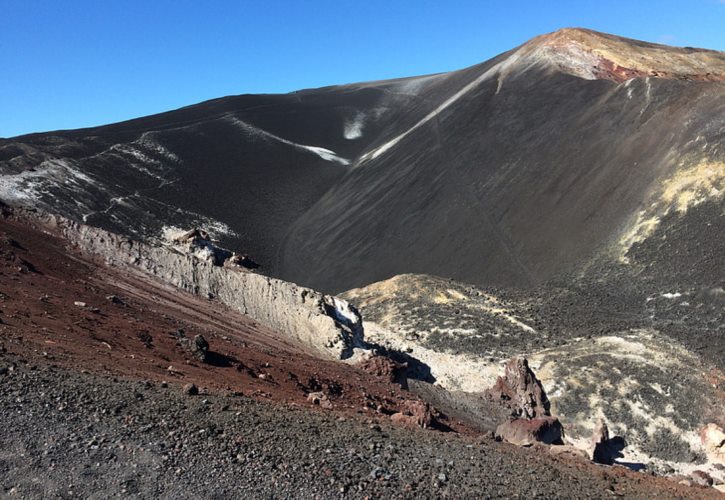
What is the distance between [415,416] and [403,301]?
15011 mm

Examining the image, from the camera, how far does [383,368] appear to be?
54.0 ft

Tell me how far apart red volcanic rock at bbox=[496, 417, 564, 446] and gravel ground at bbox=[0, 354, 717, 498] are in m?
3.05

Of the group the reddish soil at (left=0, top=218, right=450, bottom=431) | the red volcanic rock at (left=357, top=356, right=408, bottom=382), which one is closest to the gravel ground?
the reddish soil at (left=0, top=218, right=450, bottom=431)

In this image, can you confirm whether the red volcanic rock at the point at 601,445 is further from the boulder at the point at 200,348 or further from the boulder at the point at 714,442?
the boulder at the point at 200,348

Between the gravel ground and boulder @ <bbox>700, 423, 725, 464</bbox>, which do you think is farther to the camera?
boulder @ <bbox>700, 423, 725, 464</bbox>

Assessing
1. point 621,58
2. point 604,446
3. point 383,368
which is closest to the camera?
point 604,446

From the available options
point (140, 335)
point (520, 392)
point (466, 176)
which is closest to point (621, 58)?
point (466, 176)

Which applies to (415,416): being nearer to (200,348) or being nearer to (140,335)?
(200,348)

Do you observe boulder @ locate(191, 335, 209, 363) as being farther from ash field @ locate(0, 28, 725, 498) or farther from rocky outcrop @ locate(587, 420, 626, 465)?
rocky outcrop @ locate(587, 420, 626, 465)

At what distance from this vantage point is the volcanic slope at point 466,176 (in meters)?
29.2

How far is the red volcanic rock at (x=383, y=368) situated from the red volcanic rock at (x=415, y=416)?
3.28 meters

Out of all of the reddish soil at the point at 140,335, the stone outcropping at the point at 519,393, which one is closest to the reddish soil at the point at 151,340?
the reddish soil at the point at 140,335

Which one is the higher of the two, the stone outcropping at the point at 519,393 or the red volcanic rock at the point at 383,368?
the red volcanic rock at the point at 383,368

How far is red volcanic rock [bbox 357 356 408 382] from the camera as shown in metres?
16.4
